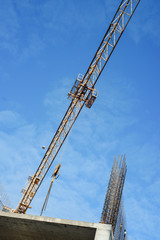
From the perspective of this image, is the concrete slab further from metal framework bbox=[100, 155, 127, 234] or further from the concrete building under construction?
metal framework bbox=[100, 155, 127, 234]

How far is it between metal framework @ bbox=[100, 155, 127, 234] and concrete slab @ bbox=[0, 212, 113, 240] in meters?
18.9

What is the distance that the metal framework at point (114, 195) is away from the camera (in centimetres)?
3117

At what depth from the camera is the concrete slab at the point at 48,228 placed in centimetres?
1094

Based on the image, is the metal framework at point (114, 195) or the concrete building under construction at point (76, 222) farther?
the metal framework at point (114, 195)

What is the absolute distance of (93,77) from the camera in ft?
107

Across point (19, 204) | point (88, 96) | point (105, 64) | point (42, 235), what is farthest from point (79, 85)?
point (42, 235)

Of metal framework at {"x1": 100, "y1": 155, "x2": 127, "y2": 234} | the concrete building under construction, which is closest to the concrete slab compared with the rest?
the concrete building under construction

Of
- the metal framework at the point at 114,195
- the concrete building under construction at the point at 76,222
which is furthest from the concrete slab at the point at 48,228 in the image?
the metal framework at the point at 114,195

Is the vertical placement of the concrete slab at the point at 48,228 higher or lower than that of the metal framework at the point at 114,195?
lower

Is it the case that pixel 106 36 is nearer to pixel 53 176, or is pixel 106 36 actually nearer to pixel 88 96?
pixel 88 96

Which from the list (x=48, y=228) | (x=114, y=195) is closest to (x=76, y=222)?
(x=48, y=228)

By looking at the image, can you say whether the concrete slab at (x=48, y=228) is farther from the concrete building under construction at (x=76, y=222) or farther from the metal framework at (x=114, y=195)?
the metal framework at (x=114, y=195)

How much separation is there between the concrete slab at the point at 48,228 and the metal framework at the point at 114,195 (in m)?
18.9

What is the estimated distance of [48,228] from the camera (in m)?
11.9
